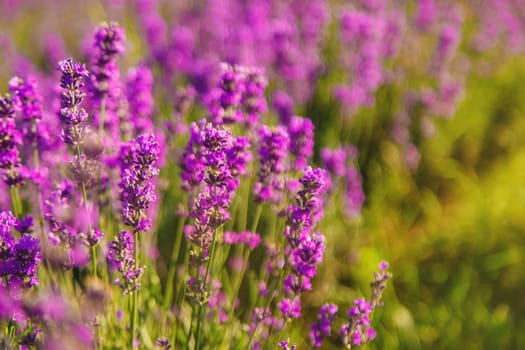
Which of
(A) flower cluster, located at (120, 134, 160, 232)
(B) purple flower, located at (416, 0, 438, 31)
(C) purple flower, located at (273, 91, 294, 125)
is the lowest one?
(A) flower cluster, located at (120, 134, 160, 232)

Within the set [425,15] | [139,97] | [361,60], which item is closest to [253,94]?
[139,97]

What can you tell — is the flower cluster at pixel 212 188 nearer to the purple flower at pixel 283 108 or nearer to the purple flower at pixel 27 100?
the purple flower at pixel 27 100

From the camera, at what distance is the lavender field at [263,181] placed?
170 cm

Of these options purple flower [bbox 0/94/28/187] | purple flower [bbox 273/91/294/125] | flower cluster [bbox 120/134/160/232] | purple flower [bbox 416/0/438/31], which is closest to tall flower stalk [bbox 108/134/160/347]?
flower cluster [bbox 120/134/160/232]

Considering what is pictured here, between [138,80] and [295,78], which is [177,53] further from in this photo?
[138,80]

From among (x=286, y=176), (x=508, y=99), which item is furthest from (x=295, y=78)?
(x=508, y=99)

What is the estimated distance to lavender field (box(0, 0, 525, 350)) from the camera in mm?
1704

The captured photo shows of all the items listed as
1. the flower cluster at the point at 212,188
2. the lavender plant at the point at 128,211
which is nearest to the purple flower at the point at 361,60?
the lavender plant at the point at 128,211

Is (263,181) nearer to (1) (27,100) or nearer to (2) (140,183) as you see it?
(2) (140,183)

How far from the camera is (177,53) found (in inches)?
158

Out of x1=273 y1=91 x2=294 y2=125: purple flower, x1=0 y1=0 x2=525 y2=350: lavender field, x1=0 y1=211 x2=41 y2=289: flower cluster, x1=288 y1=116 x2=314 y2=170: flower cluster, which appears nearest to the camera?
x1=0 y1=211 x2=41 y2=289: flower cluster

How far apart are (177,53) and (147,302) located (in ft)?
7.26

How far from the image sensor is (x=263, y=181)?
211cm

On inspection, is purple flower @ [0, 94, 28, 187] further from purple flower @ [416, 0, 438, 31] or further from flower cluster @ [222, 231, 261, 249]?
purple flower @ [416, 0, 438, 31]
